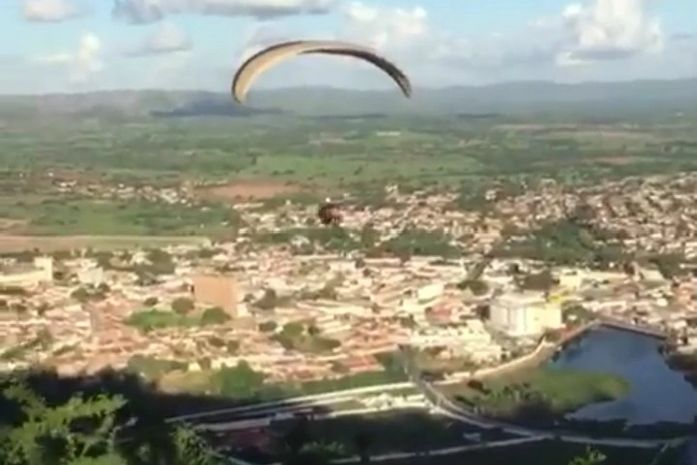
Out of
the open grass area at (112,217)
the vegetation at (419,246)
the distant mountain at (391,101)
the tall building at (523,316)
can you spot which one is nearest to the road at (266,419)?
the tall building at (523,316)

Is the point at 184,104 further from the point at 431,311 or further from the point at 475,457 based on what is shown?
the point at 475,457

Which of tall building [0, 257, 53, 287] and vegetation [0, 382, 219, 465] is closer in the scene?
vegetation [0, 382, 219, 465]

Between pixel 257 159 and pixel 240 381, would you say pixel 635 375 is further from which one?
pixel 257 159

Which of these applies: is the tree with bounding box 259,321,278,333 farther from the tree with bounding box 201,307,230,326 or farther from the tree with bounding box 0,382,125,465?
the tree with bounding box 0,382,125,465

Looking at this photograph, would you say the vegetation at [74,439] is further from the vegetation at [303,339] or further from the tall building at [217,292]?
the tall building at [217,292]

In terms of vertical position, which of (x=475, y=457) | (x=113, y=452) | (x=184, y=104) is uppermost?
(x=184, y=104)

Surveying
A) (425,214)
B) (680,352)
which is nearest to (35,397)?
(680,352)

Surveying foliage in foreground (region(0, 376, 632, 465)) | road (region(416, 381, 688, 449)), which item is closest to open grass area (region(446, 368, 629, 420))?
road (region(416, 381, 688, 449))
